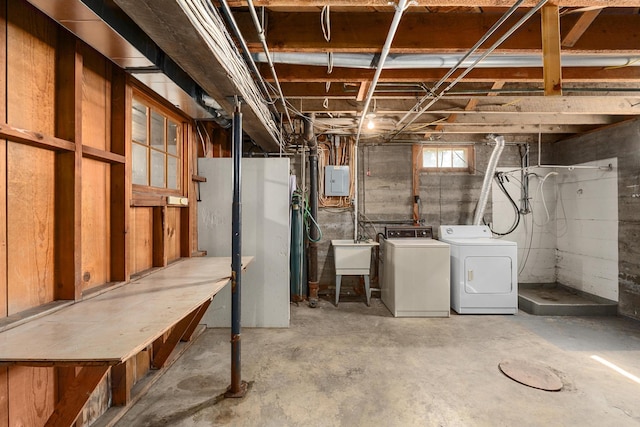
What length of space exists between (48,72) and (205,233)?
69.5 inches

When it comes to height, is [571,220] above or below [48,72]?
below

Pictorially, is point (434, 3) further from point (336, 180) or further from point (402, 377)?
point (336, 180)

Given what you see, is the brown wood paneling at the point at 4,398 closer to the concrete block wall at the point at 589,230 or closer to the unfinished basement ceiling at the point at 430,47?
the unfinished basement ceiling at the point at 430,47

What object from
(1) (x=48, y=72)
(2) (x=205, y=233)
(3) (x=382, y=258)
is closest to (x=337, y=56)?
(1) (x=48, y=72)

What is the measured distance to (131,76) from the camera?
5.97ft

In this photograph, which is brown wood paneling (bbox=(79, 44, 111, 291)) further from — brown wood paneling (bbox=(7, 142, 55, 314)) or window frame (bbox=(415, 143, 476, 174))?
window frame (bbox=(415, 143, 476, 174))

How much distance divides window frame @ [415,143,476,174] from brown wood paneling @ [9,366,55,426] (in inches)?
162

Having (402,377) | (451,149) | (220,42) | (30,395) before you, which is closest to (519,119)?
(451,149)

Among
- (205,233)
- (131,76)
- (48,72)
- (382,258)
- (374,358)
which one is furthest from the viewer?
(382,258)

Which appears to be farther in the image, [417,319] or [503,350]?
[417,319]

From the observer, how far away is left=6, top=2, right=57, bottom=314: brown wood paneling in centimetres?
121

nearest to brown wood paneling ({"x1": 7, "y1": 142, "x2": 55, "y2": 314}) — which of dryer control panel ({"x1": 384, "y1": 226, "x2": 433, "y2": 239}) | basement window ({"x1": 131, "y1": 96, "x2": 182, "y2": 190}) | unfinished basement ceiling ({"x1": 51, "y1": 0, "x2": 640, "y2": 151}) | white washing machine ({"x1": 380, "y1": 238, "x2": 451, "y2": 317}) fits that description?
basement window ({"x1": 131, "y1": 96, "x2": 182, "y2": 190})

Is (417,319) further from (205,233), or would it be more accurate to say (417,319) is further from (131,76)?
(131,76)

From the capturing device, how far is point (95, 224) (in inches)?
65.3
